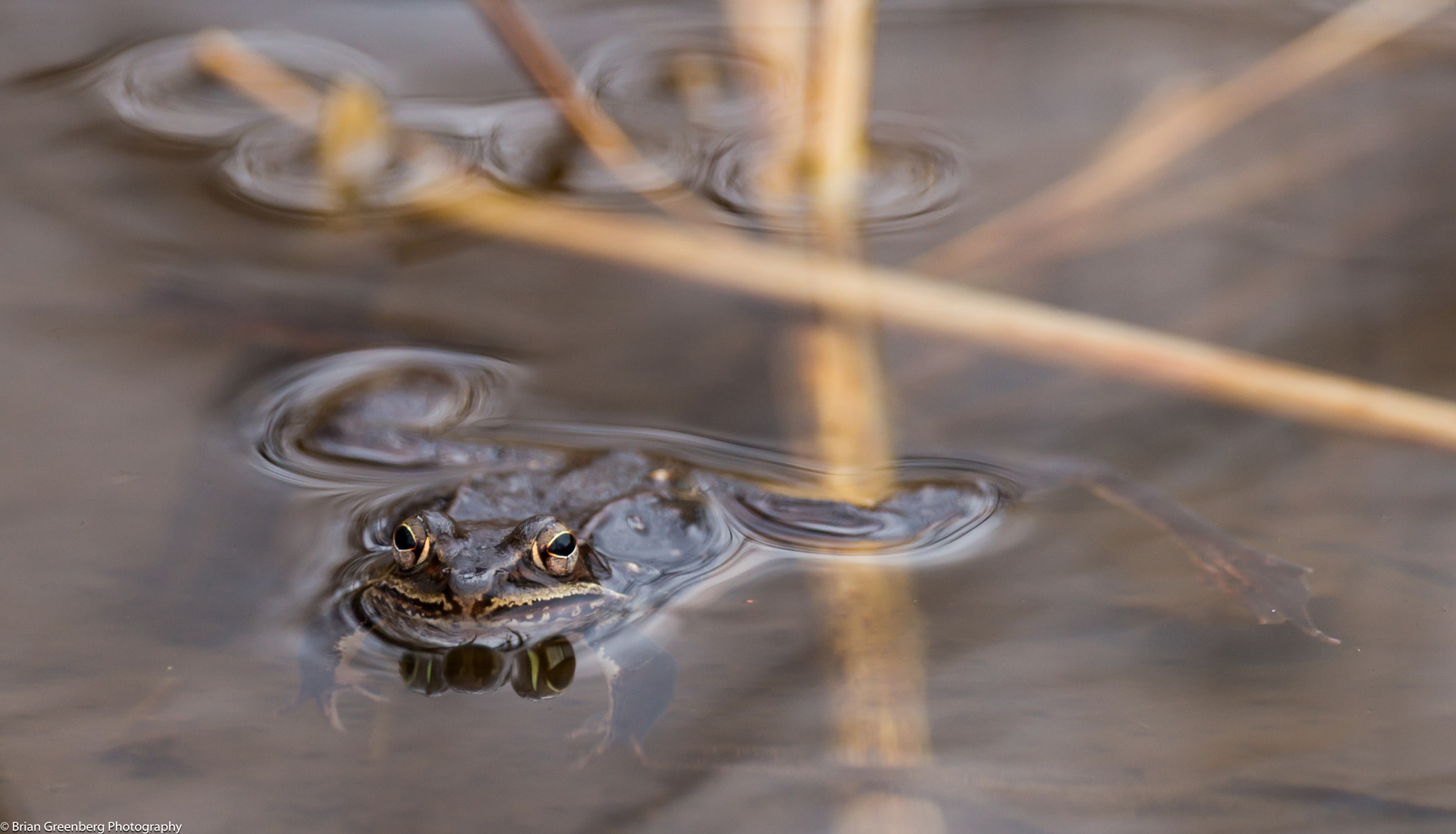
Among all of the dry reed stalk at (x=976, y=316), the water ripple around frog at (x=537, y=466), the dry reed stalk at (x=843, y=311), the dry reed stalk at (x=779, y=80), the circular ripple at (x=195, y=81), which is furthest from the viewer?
the circular ripple at (x=195, y=81)

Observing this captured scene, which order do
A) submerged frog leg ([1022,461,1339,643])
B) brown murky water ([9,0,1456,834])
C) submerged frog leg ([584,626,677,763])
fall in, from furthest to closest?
1. submerged frog leg ([1022,461,1339,643])
2. submerged frog leg ([584,626,677,763])
3. brown murky water ([9,0,1456,834])

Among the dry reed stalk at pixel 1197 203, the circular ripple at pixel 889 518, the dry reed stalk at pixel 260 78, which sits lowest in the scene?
the circular ripple at pixel 889 518

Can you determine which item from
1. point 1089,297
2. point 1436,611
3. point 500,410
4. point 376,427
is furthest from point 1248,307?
point 376,427

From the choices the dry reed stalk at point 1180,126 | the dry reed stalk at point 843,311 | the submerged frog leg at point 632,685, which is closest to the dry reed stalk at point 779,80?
the dry reed stalk at point 843,311

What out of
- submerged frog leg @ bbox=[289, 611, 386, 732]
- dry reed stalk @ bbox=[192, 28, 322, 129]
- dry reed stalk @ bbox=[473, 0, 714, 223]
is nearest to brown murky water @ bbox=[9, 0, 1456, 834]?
submerged frog leg @ bbox=[289, 611, 386, 732]

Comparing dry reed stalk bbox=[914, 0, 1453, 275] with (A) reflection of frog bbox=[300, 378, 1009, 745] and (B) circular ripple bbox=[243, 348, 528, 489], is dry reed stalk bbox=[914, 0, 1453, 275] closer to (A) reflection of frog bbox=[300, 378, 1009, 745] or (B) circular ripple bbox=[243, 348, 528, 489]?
(A) reflection of frog bbox=[300, 378, 1009, 745]

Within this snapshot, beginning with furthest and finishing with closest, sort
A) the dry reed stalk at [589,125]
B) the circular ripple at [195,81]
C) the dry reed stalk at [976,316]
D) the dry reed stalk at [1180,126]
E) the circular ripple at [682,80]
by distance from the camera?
the circular ripple at [682,80] → the circular ripple at [195,81] → the dry reed stalk at [1180,126] → the dry reed stalk at [589,125] → the dry reed stalk at [976,316]

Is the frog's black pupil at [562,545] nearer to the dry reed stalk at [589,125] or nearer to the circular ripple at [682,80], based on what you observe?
the dry reed stalk at [589,125]
